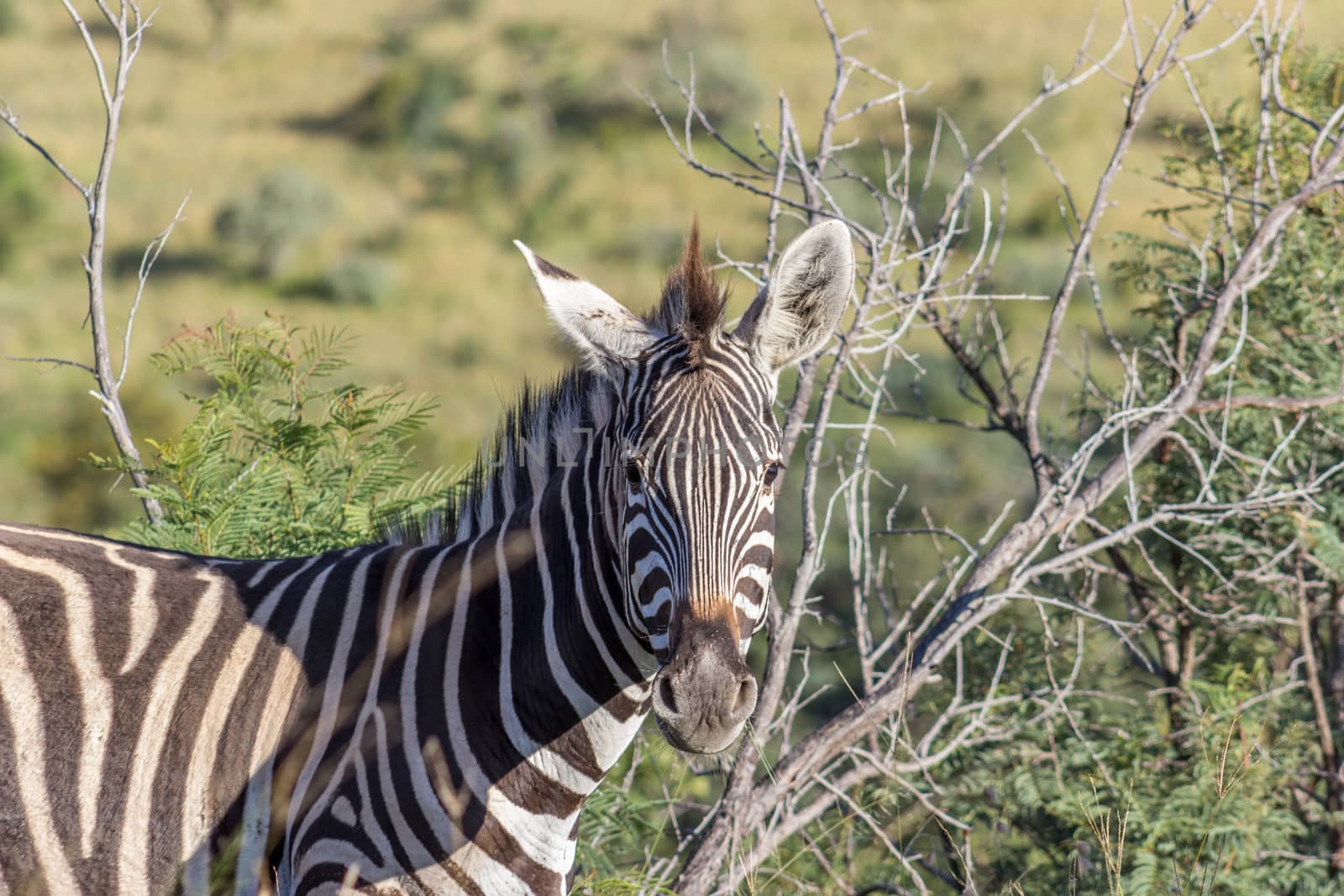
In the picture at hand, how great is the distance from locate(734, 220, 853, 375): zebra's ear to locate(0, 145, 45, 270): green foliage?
5229cm

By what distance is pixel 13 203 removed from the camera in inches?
1922

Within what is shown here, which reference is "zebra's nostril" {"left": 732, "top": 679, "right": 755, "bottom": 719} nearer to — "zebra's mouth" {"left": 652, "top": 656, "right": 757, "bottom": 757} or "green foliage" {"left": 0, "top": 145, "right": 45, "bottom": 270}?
"zebra's mouth" {"left": 652, "top": 656, "right": 757, "bottom": 757}

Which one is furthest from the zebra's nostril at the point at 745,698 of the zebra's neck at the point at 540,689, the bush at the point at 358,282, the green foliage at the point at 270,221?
the green foliage at the point at 270,221

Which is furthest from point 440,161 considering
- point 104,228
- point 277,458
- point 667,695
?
point 667,695

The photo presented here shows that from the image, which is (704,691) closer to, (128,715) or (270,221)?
(128,715)

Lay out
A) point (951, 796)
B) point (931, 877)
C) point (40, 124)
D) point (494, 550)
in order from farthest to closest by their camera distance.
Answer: point (40, 124)
point (931, 877)
point (951, 796)
point (494, 550)

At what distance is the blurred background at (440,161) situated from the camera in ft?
142

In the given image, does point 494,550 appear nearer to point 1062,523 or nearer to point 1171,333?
point 1062,523

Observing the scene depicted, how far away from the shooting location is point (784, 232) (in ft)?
114

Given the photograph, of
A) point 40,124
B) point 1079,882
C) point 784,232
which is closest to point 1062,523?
point 1079,882

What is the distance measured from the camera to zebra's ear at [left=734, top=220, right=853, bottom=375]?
10.9 feet

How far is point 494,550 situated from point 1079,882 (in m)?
3.51

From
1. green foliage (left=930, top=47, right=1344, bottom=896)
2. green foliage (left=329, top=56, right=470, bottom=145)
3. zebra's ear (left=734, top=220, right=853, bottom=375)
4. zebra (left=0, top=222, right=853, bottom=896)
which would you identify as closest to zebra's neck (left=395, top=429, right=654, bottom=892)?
zebra (left=0, top=222, right=853, bottom=896)

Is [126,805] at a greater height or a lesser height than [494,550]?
lesser
